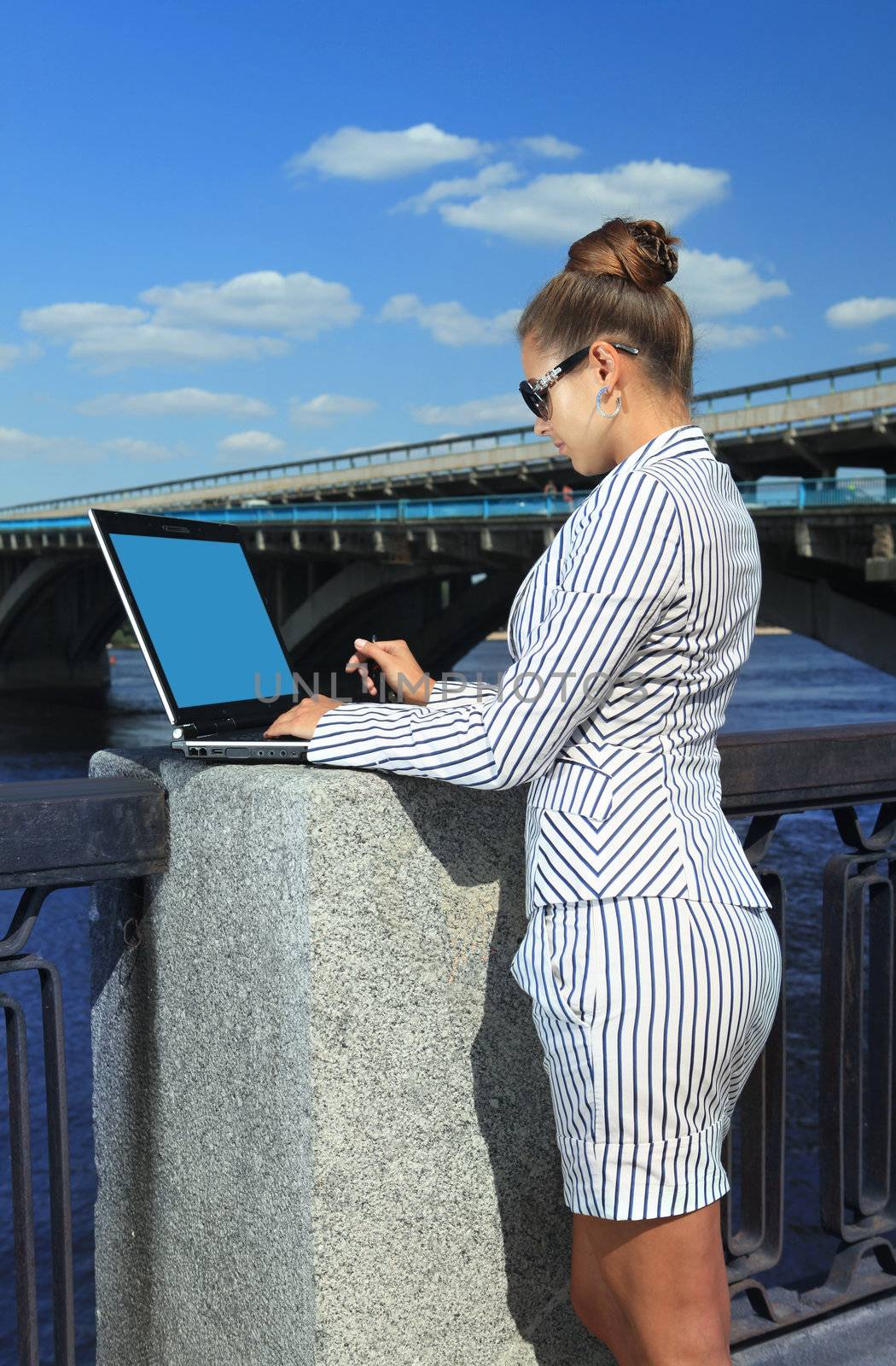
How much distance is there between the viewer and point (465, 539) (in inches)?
950

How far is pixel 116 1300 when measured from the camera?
2.05 meters

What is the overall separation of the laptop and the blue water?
57 cm

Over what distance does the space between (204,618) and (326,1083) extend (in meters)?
0.70

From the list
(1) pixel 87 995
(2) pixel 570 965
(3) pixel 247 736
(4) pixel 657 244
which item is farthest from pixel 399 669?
(1) pixel 87 995

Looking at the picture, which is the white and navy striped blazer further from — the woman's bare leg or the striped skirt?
the woman's bare leg

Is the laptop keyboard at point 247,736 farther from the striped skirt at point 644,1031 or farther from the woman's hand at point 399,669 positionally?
the striped skirt at point 644,1031

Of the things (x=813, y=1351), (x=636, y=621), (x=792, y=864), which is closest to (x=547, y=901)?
(x=636, y=621)

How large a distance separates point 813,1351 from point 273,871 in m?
1.43

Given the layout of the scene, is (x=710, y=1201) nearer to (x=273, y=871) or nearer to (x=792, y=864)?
(x=273, y=871)

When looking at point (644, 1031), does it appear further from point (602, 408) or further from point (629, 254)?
point (629, 254)

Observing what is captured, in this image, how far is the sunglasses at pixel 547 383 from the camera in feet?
5.33

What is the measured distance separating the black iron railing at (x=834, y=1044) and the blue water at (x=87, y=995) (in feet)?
0.92

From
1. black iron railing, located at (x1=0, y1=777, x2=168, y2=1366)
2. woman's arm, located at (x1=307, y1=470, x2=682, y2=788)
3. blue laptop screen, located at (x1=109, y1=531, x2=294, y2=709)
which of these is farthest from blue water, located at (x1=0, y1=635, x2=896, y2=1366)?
woman's arm, located at (x1=307, y1=470, x2=682, y2=788)

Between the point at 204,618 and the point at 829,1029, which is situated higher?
the point at 204,618
